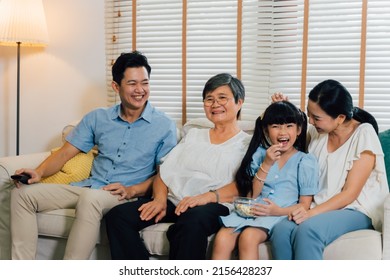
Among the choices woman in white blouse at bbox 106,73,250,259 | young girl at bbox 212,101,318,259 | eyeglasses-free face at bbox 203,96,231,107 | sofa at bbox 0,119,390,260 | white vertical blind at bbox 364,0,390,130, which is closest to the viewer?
sofa at bbox 0,119,390,260

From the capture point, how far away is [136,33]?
3.23m

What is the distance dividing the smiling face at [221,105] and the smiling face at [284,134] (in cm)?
Result: 23

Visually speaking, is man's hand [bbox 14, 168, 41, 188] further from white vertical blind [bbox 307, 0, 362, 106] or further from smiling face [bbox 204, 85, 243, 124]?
white vertical blind [bbox 307, 0, 362, 106]

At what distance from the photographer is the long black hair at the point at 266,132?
2.12 m

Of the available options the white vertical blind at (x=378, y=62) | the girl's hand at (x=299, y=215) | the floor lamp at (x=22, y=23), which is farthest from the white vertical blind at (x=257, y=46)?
the girl's hand at (x=299, y=215)

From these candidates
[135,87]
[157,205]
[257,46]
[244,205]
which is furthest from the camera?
[257,46]

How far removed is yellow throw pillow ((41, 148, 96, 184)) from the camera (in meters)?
2.55

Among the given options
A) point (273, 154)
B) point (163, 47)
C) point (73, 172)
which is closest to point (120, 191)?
point (73, 172)

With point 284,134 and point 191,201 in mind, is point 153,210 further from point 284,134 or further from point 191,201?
point 284,134

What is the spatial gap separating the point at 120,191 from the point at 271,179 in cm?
64

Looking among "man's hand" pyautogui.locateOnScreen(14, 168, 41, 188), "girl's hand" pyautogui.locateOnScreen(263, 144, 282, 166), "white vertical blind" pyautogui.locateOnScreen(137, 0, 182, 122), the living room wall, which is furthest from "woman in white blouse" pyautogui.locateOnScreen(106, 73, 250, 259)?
the living room wall

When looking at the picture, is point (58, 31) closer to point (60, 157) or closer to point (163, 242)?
point (60, 157)

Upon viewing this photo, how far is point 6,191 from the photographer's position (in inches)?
99.5
